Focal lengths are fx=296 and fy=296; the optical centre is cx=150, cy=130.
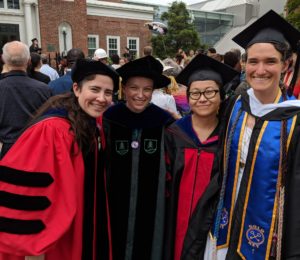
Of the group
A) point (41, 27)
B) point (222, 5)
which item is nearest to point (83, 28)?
point (41, 27)

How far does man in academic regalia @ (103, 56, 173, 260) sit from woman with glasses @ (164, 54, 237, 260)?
0.29ft

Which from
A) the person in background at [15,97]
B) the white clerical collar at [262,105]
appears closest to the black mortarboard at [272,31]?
the white clerical collar at [262,105]

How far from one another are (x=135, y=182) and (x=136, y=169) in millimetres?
102

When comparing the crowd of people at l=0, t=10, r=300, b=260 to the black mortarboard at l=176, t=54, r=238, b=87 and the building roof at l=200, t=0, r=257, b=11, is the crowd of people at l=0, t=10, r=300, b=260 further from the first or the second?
the building roof at l=200, t=0, r=257, b=11

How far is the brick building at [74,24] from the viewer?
1894cm

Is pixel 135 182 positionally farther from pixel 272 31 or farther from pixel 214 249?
pixel 272 31

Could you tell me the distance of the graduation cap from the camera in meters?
1.73

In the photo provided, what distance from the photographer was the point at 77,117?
74.8 inches

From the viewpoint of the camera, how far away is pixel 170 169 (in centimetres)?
231

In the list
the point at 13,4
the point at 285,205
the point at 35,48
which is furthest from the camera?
the point at 13,4

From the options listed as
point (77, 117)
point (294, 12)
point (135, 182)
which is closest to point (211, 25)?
point (294, 12)

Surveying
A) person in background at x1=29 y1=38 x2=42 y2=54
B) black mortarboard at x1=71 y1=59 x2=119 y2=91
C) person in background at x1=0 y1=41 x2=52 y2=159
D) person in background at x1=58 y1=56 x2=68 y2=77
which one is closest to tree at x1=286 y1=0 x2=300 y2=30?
person in background at x1=58 y1=56 x2=68 y2=77

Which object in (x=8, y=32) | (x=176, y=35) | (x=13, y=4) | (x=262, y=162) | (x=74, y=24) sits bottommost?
(x=262, y=162)

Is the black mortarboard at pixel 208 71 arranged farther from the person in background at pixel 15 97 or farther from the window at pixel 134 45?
the window at pixel 134 45
